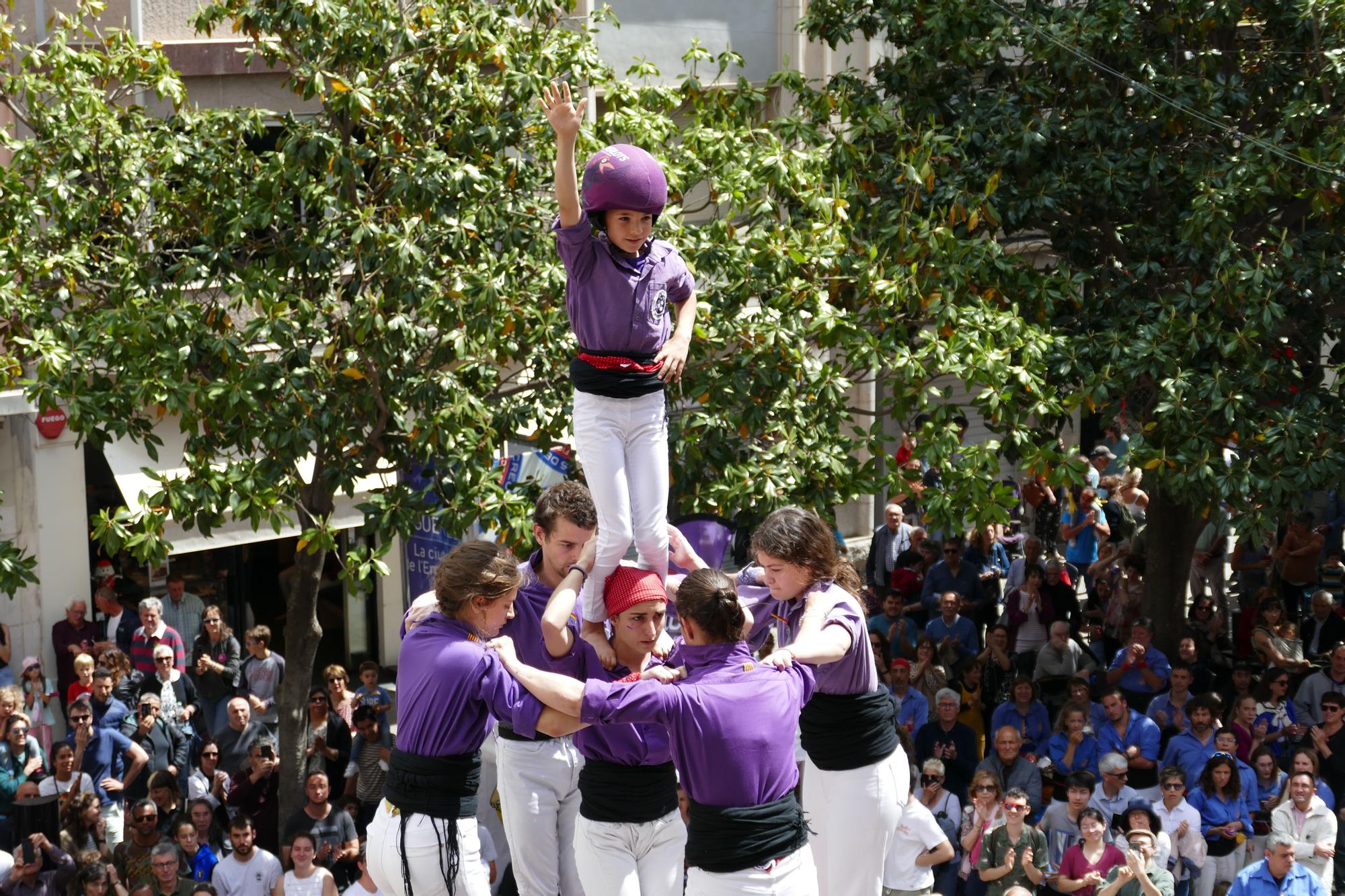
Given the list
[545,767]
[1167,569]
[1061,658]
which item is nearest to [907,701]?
[1061,658]

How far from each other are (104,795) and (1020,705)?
6.95 meters

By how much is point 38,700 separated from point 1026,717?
26.4 ft

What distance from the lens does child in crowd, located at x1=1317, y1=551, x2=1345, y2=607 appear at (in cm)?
1772

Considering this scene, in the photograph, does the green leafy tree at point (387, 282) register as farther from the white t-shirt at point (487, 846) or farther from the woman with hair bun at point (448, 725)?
the woman with hair bun at point (448, 725)

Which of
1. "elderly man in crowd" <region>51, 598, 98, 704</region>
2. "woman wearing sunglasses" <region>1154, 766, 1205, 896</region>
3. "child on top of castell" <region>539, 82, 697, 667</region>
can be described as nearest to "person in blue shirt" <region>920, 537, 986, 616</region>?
"woman wearing sunglasses" <region>1154, 766, 1205, 896</region>

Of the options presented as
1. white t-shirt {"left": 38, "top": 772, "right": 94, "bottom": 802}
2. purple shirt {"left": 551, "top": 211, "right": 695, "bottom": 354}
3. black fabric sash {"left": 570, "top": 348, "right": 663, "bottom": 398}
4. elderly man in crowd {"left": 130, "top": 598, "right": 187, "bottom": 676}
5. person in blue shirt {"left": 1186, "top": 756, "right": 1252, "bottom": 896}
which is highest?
purple shirt {"left": 551, "top": 211, "right": 695, "bottom": 354}

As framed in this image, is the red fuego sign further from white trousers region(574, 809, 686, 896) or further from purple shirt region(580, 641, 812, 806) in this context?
purple shirt region(580, 641, 812, 806)

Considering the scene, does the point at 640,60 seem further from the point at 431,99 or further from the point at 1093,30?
the point at 1093,30

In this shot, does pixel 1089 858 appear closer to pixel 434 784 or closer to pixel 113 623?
pixel 434 784

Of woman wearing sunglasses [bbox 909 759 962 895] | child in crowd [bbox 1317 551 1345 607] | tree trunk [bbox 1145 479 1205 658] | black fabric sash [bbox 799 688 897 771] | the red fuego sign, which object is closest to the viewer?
black fabric sash [bbox 799 688 897 771]

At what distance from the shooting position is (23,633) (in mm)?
15641

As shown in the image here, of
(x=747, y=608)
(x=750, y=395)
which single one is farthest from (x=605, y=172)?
(x=750, y=395)

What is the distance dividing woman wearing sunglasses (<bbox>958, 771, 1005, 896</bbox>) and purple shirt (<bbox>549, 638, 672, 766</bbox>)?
5.38 m

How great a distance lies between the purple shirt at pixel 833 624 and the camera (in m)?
6.97
